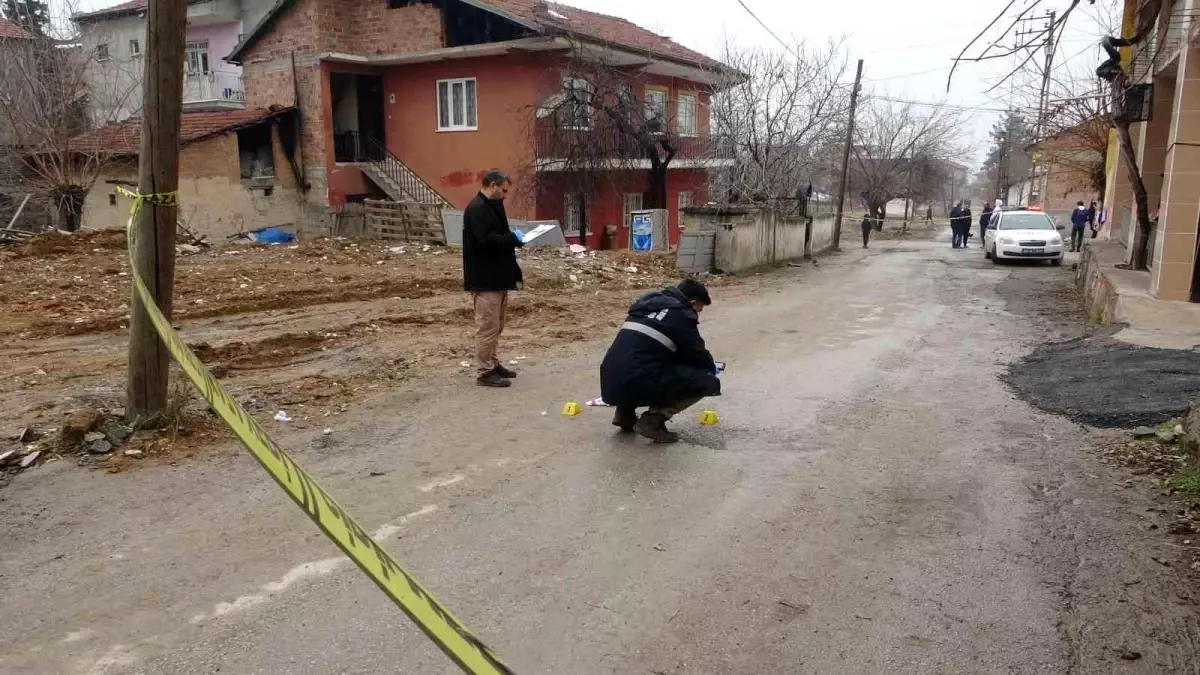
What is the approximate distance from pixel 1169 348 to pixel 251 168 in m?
23.6

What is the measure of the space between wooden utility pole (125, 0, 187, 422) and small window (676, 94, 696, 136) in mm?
24191

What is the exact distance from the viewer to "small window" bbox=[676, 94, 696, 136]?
93.6ft

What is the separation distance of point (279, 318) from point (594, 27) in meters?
17.0

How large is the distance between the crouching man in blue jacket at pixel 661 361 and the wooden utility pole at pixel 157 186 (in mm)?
2997

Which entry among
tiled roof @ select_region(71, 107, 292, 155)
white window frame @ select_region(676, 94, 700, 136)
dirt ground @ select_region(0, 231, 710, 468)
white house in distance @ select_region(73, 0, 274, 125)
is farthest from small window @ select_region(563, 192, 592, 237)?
white house in distance @ select_region(73, 0, 274, 125)

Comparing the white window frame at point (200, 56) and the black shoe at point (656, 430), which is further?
the white window frame at point (200, 56)

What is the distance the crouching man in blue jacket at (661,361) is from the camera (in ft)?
18.4

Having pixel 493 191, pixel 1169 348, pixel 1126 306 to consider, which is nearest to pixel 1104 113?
pixel 1126 306

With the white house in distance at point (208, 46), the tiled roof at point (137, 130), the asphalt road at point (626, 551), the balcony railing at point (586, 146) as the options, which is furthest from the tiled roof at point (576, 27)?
the asphalt road at point (626, 551)

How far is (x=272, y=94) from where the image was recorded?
24.7 meters

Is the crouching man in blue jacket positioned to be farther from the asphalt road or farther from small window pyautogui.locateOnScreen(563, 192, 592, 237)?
small window pyautogui.locateOnScreen(563, 192, 592, 237)

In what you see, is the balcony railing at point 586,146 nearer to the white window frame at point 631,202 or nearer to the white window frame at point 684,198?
the white window frame at point 631,202

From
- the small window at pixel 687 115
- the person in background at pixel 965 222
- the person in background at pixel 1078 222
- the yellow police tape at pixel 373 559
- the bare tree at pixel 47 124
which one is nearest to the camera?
the yellow police tape at pixel 373 559

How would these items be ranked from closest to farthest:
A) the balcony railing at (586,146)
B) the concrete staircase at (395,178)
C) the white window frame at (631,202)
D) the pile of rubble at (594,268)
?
the pile of rubble at (594,268) < the balcony railing at (586,146) < the concrete staircase at (395,178) < the white window frame at (631,202)
